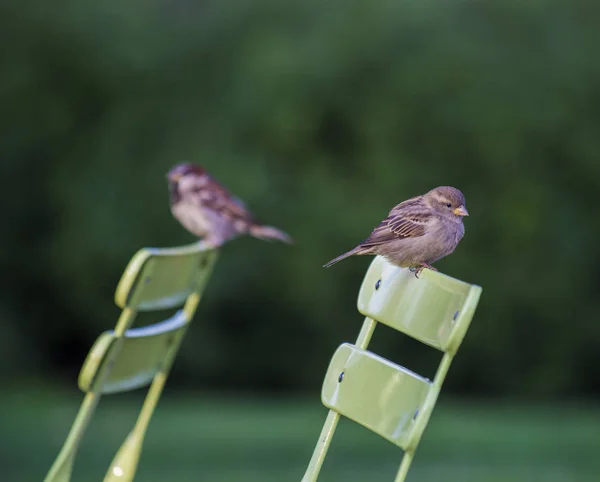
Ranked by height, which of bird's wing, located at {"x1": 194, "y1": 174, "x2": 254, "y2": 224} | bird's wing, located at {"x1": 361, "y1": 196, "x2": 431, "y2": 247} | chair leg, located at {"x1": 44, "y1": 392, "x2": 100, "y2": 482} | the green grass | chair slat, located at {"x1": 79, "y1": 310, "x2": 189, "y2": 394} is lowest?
the green grass

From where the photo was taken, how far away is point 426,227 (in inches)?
124

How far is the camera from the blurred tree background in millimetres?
6812

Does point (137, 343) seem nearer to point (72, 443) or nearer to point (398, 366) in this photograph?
point (72, 443)

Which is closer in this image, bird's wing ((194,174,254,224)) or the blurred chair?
the blurred chair

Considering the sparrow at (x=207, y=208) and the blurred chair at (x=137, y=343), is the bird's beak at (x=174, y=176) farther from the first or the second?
the blurred chair at (x=137, y=343)

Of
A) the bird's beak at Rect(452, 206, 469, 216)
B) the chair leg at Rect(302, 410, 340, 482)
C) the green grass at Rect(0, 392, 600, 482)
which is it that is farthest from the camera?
the green grass at Rect(0, 392, 600, 482)

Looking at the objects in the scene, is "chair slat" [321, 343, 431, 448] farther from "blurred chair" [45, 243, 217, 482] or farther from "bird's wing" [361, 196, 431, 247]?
"bird's wing" [361, 196, 431, 247]

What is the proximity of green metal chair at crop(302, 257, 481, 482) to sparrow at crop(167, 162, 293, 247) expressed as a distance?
3.86 metres

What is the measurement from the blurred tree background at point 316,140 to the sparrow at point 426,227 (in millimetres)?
3455

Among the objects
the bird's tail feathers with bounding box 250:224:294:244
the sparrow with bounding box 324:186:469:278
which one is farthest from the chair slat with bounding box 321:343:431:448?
the bird's tail feathers with bounding box 250:224:294:244

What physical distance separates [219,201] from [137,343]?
11.9 feet

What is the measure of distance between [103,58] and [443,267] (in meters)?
2.44

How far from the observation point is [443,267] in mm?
6699

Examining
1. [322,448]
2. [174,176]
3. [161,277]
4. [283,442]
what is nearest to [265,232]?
[174,176]
